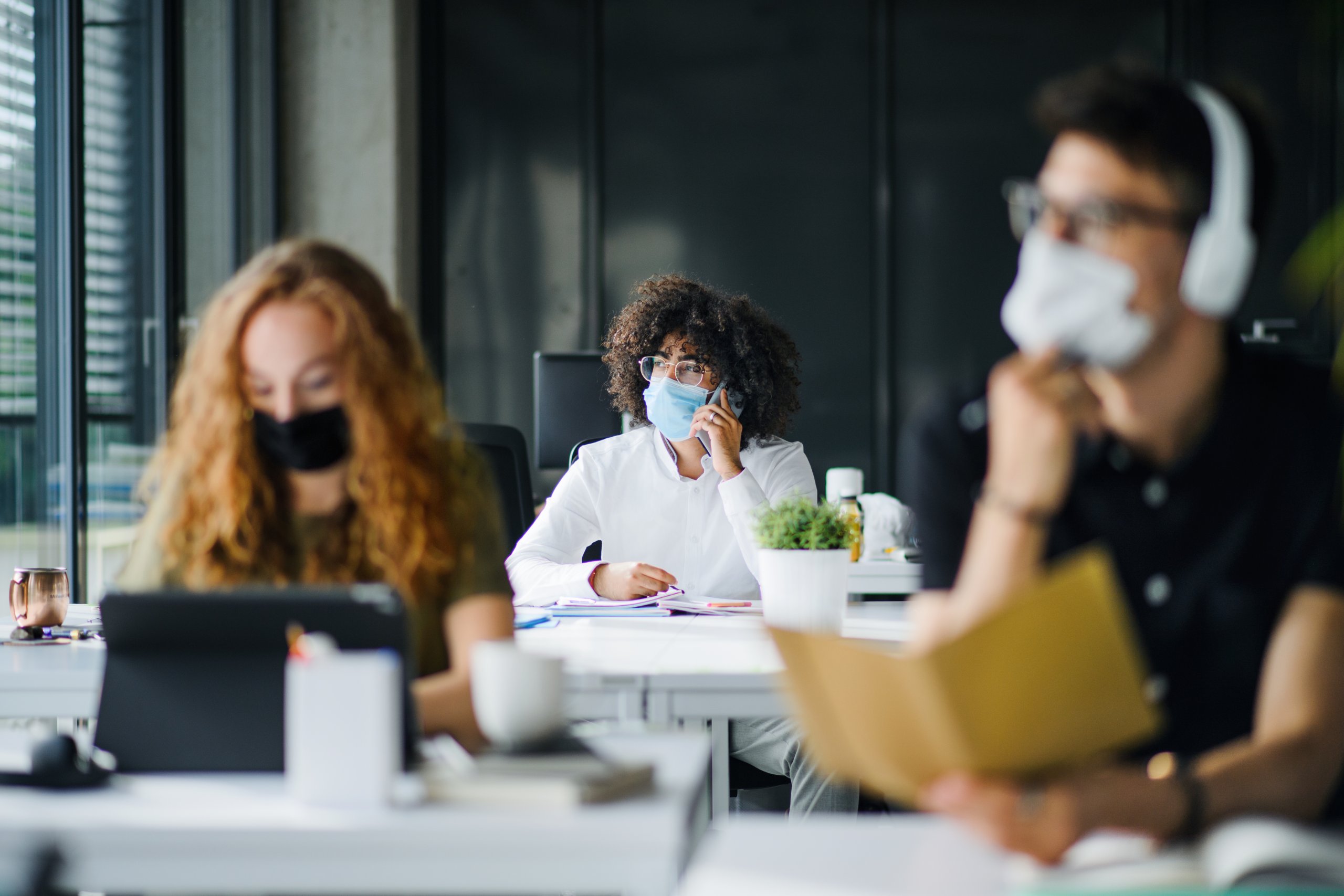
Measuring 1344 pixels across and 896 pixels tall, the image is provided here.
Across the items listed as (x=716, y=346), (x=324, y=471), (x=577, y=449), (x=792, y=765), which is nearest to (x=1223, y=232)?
(x=324, y=471)

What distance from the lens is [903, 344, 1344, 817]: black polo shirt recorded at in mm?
1247

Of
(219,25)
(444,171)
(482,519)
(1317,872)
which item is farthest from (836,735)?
(444,171)

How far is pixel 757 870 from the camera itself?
98 cm

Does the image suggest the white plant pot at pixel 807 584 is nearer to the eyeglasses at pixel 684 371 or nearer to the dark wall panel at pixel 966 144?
the eyeglasses at pixel 684 371

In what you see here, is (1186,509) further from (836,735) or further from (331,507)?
(331,507)

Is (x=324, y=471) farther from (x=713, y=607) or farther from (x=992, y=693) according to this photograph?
(x=713, y=607)

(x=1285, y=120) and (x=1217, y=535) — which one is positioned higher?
(x=1285, y=120)

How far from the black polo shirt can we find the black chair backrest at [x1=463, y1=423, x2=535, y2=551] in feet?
5.47

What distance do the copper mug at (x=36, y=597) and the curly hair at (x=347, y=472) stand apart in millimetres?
722

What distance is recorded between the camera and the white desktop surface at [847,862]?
0.94m

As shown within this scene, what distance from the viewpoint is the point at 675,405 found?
289 cm

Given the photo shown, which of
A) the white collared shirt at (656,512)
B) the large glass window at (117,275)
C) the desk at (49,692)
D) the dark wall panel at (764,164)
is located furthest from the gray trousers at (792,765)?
the dark wall panel at (764,164)

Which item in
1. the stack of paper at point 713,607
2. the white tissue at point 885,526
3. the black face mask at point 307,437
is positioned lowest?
the stack of paper at point 713,607

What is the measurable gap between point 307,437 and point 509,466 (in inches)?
54.1
